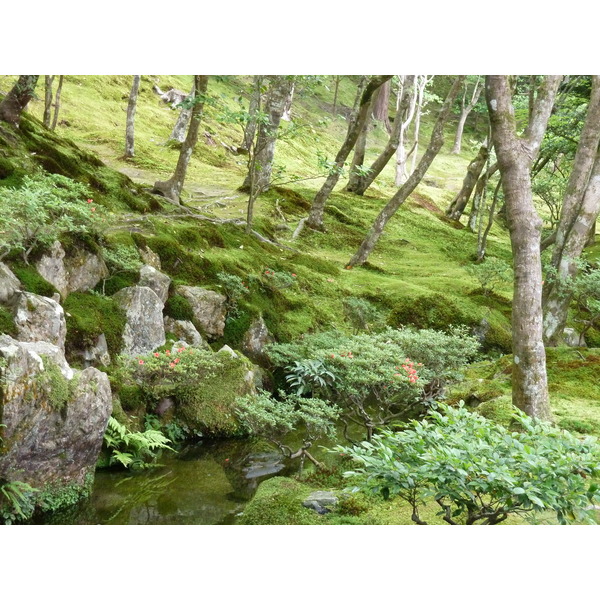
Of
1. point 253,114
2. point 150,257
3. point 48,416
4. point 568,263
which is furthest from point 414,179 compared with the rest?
point 48,416

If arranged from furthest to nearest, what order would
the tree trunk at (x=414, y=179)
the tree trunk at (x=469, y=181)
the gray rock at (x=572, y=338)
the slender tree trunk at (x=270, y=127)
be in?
the tree trunk at (x=469, y=181) → the tree trunk at (x=414, y=179) → the slender tree trunk at (x=270, y=127) → the gray rock at (x=572, y=338)

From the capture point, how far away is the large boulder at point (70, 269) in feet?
21.2

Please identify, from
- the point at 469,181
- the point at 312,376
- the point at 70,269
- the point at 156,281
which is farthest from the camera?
the point at 469,181

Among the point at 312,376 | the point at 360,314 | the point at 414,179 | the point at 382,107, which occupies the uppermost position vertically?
the point at 382,107

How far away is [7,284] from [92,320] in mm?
1120

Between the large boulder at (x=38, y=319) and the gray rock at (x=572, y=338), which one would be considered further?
the gray rock at (x=572, y=338)

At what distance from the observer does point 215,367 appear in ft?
22.9

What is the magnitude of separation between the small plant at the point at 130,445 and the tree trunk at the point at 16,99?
5571 millimetres

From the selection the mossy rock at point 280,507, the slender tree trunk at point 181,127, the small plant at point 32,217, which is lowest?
the mossy rock at point 280,507

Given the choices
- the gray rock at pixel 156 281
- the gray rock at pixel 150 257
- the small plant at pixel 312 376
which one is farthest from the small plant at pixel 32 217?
the small plant at pixel 312 376

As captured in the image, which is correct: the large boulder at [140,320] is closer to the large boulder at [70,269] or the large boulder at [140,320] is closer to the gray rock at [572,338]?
the large boulder at [70,269]

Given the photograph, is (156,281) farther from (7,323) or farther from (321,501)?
(321,501)

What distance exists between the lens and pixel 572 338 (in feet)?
32.1
